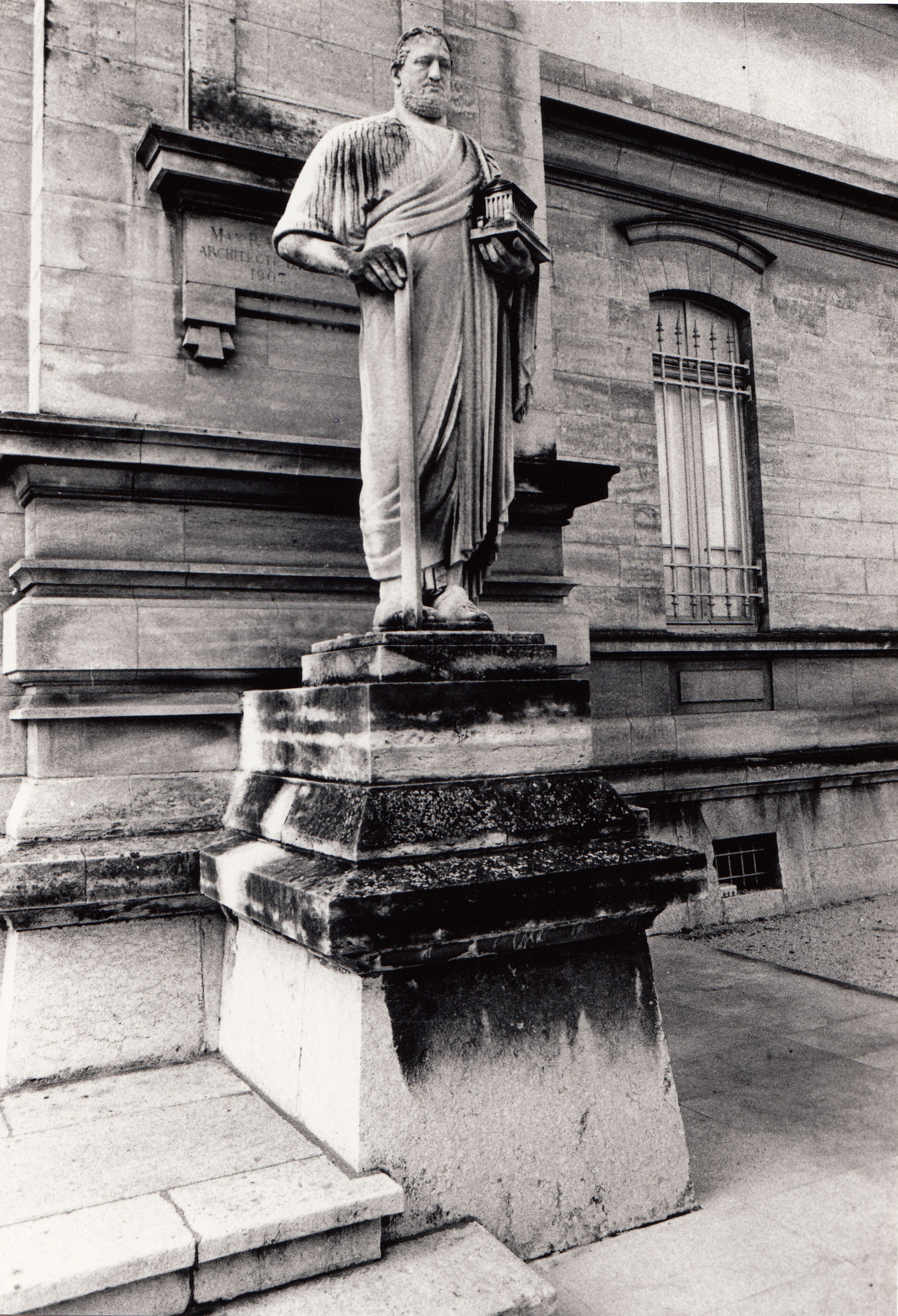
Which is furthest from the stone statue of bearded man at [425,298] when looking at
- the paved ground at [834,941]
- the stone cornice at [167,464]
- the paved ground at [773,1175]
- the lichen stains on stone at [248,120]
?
the paved ground at [834,941]

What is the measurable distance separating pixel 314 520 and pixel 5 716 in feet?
5.38

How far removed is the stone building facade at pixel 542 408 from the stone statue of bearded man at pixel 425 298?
113 cm

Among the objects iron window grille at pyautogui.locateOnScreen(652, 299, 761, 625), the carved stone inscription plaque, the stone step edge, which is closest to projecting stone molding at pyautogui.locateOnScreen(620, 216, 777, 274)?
iron window grille at pyautogui.locateOnScreen(652, 299, 761, 625)

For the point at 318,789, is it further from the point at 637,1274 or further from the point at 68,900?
the point at 637,1274

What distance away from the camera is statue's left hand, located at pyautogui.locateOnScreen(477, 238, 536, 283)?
3564 mm

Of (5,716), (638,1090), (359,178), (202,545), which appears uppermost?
(359,178)

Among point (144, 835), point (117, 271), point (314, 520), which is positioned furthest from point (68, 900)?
point (117, 271)

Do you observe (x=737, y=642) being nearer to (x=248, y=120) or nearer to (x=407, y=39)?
(x=248, y=120)

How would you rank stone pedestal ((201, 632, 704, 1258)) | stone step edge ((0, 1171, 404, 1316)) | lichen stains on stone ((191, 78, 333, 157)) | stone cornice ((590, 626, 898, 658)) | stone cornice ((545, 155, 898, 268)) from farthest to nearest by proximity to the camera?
stone cornice ((545, 155, 898, 268)) → stone cornice ((590, 626, 898, 658)) → lichen stains on stone ((191, 78, 333, 157)) → stone pedestal ((201, 632, 704, 1258)) → stone step edge ((0, 1171, 404, 1316))

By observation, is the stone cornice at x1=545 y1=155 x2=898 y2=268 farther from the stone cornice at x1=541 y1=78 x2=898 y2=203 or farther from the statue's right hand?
the statue's right hand

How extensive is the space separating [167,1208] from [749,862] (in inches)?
232

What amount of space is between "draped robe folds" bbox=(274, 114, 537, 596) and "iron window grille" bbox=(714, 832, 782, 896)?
4748 mm

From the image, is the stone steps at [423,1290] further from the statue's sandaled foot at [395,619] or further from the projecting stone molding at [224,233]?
the projecting stone molding at [224,233]

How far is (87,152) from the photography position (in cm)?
461
